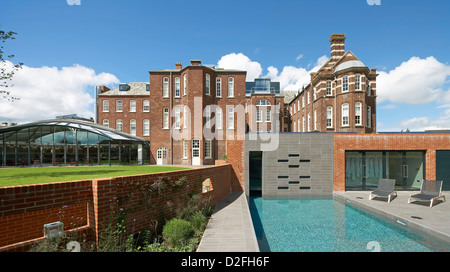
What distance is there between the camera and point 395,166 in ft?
44.5

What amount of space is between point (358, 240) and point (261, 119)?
63.7 ft

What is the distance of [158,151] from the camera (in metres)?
23.4

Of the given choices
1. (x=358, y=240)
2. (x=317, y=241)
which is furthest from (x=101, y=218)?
(x=358, y=240)

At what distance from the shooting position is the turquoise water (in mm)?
6254

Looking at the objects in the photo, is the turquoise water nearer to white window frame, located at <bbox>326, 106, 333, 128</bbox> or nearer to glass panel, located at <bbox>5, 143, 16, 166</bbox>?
white window frame, located at <bbox>326, 106, 333, 128</bbox>

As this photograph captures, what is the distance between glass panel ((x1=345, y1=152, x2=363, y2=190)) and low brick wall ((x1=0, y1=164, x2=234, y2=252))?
41.8ft

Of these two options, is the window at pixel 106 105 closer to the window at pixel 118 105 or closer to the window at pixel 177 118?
the window at pixel 118 105

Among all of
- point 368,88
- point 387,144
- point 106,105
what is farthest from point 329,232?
point 106,105

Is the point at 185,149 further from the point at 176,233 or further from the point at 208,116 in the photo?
the point at 176,233

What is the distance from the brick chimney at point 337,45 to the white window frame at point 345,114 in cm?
798

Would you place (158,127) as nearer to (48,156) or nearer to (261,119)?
(48,156)

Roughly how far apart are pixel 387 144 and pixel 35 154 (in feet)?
103

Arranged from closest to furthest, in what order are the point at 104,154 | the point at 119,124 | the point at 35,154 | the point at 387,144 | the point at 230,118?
1. the point at 387,144
2. the point at 35,154
3. the point at 104,154
4. the point at 230,118
5. the point at 119,124

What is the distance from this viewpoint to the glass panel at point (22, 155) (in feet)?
60.9
